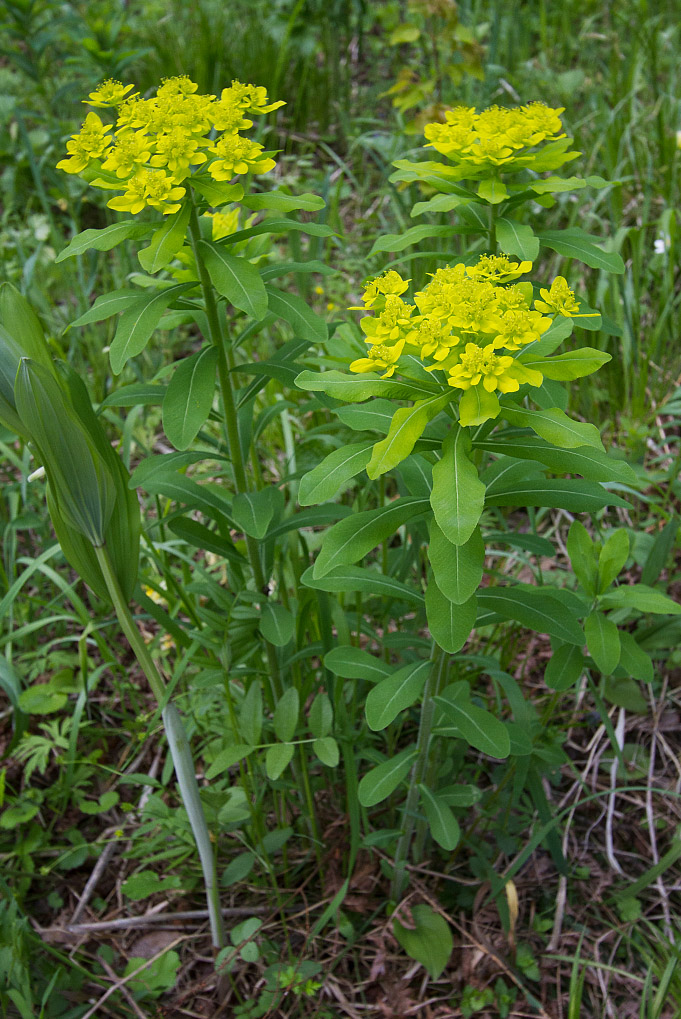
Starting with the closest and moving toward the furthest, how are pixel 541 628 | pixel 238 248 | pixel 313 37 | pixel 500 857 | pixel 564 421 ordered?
pixel 564 421 → pixel 541 628 → pixel 238 248 → pixel 500 857 → pixel 313 37

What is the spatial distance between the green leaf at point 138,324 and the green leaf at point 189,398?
10cm

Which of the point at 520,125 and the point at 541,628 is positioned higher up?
the point at 520,125

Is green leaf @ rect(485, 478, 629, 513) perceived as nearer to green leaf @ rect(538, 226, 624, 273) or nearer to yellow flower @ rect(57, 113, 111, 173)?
green leaf @ rect(538, 226, 624, 273)

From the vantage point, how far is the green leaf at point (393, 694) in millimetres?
1261

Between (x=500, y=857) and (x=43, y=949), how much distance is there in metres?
1.03

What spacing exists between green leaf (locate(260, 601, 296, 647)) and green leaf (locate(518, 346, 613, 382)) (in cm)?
65

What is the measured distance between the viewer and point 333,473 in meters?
1.14

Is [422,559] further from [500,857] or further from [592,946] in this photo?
[592,946]

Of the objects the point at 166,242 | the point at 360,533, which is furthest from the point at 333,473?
the point at 166,242

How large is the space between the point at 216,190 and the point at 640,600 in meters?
1.02

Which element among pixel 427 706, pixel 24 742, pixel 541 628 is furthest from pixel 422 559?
pixel 24 742

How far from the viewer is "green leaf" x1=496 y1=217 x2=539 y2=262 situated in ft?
4.23

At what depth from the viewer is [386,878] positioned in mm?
1814

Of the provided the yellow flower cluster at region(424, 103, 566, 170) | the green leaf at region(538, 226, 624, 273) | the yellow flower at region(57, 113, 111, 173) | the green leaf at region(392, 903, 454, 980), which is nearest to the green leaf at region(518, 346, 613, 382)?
the green leaf at region(538, 226, 624, 273)
